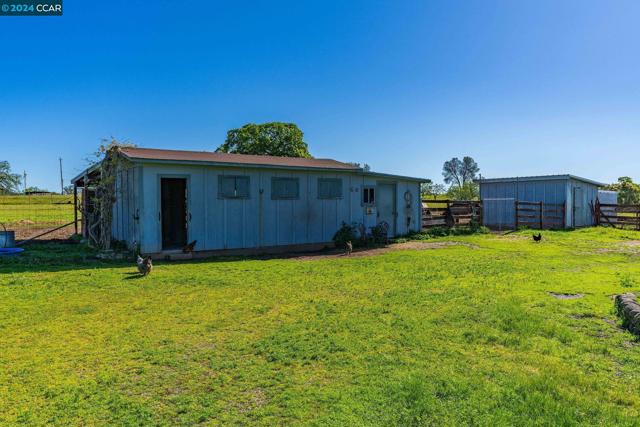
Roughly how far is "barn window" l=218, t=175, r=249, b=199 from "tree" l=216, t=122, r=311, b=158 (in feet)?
76.3

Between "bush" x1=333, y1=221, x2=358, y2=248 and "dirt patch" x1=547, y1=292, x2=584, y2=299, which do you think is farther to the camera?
"bush" x1=333, y1=221, x2=358, y2=248

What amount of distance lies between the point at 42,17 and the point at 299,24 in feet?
26.0

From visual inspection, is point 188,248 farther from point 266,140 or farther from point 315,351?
point 266,140

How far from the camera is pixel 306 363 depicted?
3.29 metres

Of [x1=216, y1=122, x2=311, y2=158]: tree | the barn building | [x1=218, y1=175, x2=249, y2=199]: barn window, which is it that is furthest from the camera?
[x1=216, y1=122, x2=311, y2=158]: tree

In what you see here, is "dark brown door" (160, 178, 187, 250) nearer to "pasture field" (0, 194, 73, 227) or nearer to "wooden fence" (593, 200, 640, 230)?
"pasture field" (0, 194, 73, 227)

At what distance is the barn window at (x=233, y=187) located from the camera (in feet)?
33.6

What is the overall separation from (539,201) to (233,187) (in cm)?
1732

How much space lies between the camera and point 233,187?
1040 cm

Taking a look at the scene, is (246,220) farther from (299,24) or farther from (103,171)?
(299,24)

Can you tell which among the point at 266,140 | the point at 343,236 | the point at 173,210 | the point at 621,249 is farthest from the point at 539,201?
the point at 266,140

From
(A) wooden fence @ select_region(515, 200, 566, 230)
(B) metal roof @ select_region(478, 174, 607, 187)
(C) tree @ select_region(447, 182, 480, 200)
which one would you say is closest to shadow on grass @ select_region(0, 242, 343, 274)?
(A) wooden fence @ select_region(515, 200, 566, 230)

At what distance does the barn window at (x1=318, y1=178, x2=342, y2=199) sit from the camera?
12094 millimetres

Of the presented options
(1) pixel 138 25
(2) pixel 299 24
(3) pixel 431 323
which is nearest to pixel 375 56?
(2) pixel 299 24
